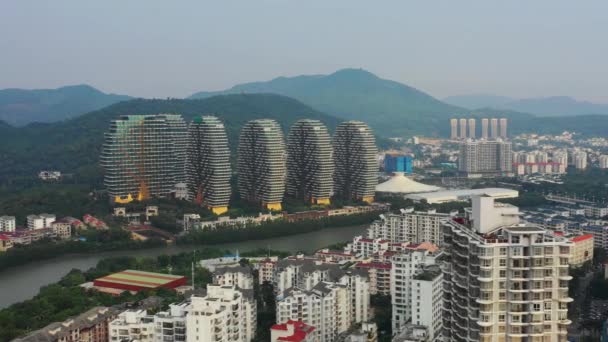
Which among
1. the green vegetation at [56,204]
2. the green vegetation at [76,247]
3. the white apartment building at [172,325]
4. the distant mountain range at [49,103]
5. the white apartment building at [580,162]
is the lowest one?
the green vegetation at [76,247]

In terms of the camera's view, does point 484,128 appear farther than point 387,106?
No

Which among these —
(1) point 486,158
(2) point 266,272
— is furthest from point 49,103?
(2) point 266,272

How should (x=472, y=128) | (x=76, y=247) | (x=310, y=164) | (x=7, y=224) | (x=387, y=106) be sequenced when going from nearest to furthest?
(x=76, y=247), (x=7, y=224), (x=310, y=164), (x=472, y=128), (x=387, y=106)

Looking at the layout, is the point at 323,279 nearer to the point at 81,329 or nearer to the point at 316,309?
the point at 316,309

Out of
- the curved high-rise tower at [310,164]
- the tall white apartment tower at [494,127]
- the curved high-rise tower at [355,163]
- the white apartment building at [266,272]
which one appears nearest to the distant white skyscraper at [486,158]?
the curved high-rise tower at [355,163]

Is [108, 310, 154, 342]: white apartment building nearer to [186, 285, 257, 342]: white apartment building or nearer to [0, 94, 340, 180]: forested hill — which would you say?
[186, 285, 257, 342]: white apartment building

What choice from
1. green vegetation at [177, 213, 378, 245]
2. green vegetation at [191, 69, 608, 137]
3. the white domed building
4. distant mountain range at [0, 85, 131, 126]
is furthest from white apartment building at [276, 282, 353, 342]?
distant mountain range at [0, 85, 131, 126]

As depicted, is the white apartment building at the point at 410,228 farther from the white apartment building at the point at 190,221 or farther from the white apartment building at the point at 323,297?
the white apartment building at the point at 190,221
